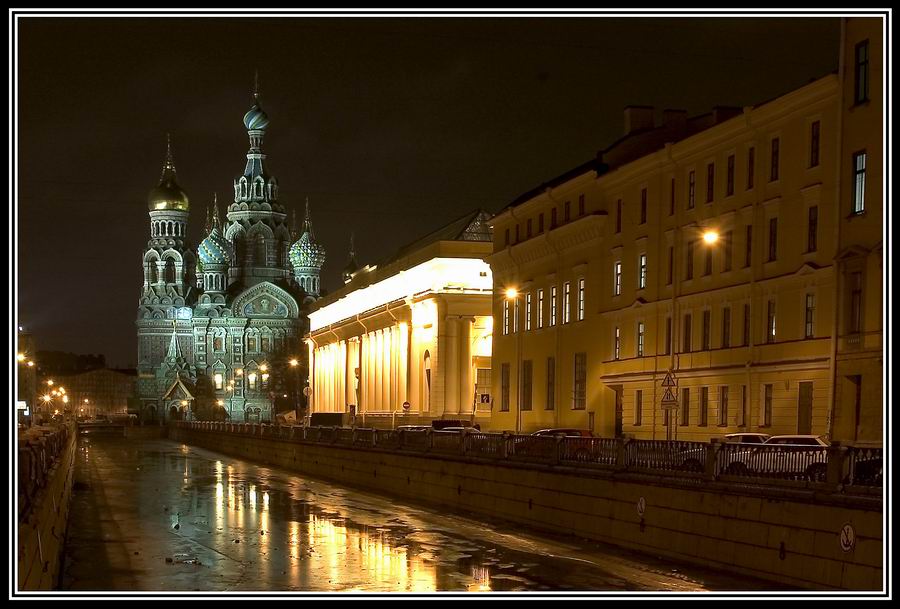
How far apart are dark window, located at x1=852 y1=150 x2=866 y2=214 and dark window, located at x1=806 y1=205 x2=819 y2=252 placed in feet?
10.6

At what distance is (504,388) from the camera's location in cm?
6881

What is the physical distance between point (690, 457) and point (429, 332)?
57.9 m

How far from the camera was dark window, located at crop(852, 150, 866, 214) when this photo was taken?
1478 inches

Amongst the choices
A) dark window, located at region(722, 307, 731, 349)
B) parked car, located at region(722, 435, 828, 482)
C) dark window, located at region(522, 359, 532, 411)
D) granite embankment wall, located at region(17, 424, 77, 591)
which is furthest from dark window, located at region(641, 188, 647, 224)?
granite embankment wall, located at region(17, 424, 77, 591)

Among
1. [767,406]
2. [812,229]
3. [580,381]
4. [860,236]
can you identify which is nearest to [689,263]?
[767,406]

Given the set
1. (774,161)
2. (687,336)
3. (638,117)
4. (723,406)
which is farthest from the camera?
(638,117)

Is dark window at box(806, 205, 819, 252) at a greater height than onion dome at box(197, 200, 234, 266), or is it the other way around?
onion dome at box(197, 200, 234, 266)

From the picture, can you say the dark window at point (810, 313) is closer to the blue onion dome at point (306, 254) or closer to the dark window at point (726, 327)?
the dark window at point (726, 327)

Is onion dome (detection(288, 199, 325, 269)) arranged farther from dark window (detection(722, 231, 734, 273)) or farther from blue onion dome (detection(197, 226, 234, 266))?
dark window (detection(722, 231, 734, 273))

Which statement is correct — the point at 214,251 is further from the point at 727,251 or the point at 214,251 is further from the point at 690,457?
the point at 690,457

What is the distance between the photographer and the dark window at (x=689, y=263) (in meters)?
49.4

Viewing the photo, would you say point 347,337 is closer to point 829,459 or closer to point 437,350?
point 437,350

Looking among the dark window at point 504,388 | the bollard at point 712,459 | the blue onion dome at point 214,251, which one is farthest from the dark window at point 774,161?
the blue onion dome at point 214,251

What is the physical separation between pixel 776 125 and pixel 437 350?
41.7 m
